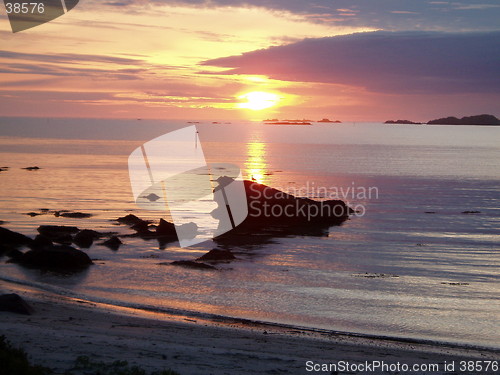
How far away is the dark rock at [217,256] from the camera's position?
99.7ft

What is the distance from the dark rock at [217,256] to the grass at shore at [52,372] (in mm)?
17590

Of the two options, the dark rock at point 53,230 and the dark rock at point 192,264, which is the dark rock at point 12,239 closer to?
the dark rock at point 53,230

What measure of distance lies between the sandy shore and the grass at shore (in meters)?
0.46

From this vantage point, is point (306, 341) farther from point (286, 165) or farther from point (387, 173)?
point (286, 165)

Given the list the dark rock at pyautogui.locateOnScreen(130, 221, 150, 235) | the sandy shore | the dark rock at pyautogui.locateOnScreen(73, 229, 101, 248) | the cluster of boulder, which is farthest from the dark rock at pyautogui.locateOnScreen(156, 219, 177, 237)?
the sandy shore

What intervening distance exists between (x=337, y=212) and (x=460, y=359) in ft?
105

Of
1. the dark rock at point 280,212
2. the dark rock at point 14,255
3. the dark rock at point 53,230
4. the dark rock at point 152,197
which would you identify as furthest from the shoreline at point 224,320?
the dark rock at point 152,197

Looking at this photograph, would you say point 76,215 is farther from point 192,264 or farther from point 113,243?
point 192,264

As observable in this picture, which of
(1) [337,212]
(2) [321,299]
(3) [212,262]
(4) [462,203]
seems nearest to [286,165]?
(4) [462,203]

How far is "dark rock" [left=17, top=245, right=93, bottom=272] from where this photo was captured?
86.1 ft

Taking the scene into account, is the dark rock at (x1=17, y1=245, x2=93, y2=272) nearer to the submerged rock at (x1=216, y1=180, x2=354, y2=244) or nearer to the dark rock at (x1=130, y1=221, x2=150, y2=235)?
the dark rock at (x1=130, y1=221, x2=150, y2=235)

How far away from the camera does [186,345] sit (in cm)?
1513

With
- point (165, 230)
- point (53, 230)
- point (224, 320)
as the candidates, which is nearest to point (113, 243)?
point (53, 230)

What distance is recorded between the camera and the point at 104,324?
1723 cm
